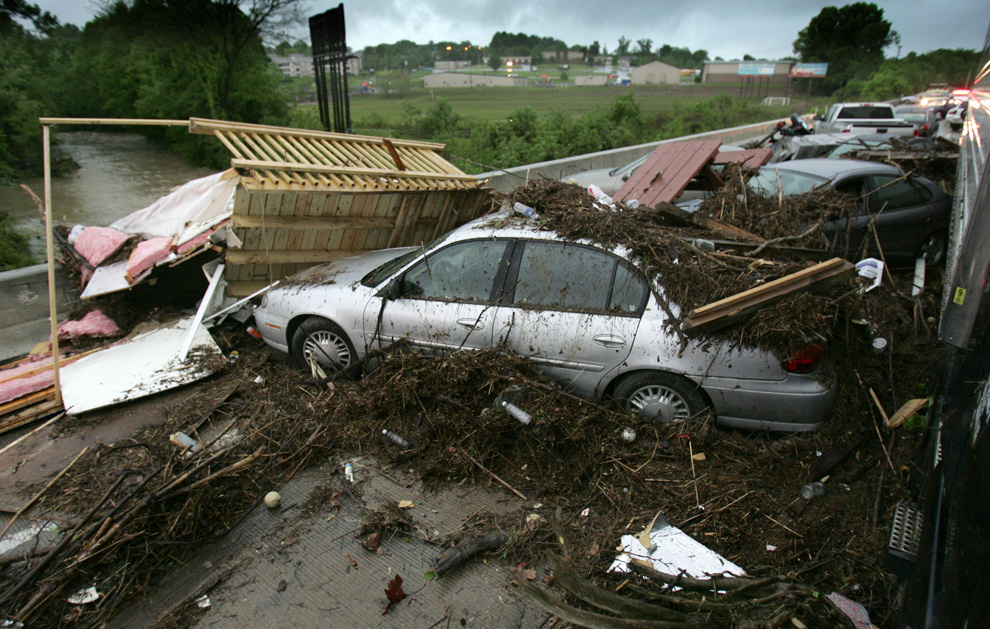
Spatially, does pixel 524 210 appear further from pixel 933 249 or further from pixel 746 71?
pixel 746 71

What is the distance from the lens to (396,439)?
3.97 meters

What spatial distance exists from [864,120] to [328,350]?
18188 millimetres

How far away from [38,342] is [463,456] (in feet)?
17.2

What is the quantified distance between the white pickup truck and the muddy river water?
18610 millimetres

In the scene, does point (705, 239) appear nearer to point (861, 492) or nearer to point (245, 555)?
point (861, 492)

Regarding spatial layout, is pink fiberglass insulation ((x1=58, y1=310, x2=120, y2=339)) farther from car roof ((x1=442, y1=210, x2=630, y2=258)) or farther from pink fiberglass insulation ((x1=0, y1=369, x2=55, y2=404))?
car roof ((x1=442, y1=210, x2=630, y2=258))

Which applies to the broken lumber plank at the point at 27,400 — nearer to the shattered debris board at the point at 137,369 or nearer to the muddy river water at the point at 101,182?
the shattered debris board at the point at 137,369

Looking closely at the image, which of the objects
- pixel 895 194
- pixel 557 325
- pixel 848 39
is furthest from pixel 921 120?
pixel 848 39

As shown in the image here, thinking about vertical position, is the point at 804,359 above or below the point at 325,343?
above

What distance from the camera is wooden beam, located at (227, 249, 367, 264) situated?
18.7 ft

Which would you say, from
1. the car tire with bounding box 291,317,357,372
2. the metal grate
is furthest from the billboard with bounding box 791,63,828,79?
the car tire with bounding box 291,317,357,372

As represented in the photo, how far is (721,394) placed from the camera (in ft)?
12.3

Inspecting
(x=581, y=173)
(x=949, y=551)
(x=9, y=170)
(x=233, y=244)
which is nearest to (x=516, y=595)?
(x=949, y=551)

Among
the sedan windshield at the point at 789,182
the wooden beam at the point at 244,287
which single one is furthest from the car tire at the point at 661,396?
the wooden beam at the point at 244,287
